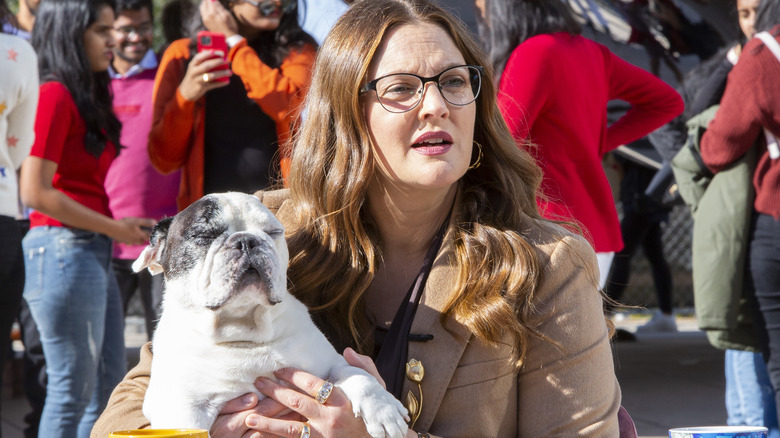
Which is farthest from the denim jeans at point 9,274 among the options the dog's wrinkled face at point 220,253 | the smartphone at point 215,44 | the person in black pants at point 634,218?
the person in black pants at point 634,218

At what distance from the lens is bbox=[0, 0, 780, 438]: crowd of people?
2457mm

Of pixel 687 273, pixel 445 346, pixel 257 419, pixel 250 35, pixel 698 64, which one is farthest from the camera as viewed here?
pixel 687 273

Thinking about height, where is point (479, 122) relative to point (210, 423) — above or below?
above

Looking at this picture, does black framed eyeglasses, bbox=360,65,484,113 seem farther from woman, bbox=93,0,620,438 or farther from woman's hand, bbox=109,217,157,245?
woman's hand, bbox=109,217,157,245

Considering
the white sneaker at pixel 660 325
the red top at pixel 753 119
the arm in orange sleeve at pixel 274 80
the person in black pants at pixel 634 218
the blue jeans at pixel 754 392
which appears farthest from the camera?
the white sneaker at pixel 660 325

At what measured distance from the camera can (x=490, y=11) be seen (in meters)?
4.21

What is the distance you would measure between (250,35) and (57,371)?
6.21 ft

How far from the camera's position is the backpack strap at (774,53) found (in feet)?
13.2

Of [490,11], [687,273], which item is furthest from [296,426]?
[687,273]

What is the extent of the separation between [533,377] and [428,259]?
0.46 metres

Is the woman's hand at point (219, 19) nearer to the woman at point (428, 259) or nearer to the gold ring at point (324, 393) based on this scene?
the woman at point (428, 259)

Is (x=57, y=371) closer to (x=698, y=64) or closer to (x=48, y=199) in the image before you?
(x=48, y=199)

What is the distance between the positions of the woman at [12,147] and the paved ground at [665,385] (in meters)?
2.20

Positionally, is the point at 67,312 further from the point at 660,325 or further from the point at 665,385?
the point at 660,325
